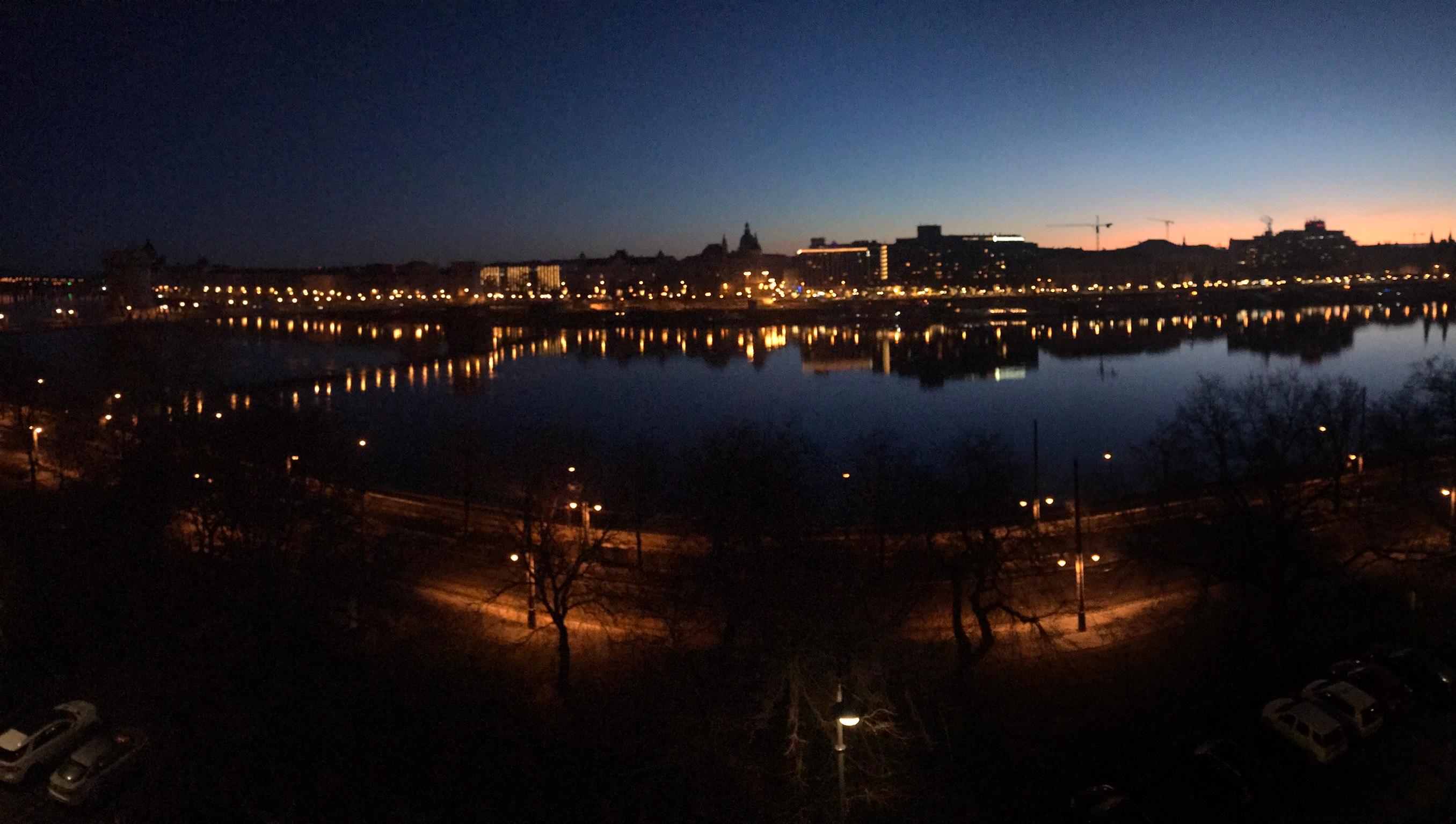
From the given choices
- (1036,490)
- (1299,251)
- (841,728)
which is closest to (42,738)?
(841,728)

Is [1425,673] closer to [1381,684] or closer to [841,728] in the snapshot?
[1381,684]

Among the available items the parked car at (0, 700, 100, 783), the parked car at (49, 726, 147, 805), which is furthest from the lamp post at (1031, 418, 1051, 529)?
the parked car at (0, 700, 100, 783)

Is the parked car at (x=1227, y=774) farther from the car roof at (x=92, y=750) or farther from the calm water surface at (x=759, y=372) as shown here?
the calm water surface at (x=759, y=372)

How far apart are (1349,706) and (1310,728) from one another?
0.22 m

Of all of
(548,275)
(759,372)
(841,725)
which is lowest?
(841,725)

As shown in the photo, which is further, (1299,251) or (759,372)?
(1299,251)

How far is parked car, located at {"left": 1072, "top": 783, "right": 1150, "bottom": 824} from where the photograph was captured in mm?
2543

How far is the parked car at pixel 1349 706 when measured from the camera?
2.91 metres

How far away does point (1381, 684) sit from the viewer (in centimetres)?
309

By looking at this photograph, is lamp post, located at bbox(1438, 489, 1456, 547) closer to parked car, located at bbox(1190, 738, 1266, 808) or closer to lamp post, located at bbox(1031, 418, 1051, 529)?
lamp post, located at bbox(1031, 418, 1051, 529)

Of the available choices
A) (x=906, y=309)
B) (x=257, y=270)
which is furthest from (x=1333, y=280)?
(x=257, y=270)

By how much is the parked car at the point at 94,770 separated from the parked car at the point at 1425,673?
4.15 metres

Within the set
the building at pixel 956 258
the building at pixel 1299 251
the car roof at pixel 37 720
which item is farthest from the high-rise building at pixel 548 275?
the car roof at pixel 37 720

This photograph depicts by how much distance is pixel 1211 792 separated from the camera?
8.93ft
